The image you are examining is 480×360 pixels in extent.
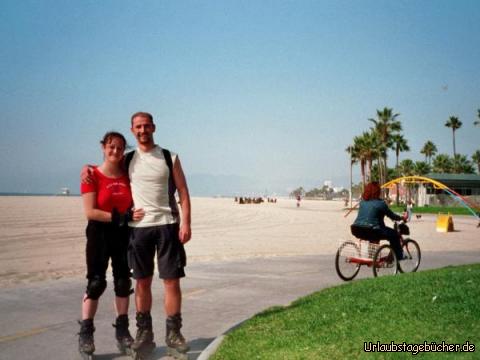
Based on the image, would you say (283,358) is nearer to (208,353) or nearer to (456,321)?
(208,353)

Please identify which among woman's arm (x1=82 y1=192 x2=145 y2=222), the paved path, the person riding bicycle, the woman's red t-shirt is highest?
the woman's red t-shirt

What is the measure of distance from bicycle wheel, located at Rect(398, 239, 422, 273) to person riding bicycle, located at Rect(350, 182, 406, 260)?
1.29 metres

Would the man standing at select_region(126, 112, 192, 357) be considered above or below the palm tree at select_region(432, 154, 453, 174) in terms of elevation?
below

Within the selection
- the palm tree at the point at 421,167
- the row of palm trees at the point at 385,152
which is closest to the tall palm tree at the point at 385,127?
the row of palm trees at the point at 385,152

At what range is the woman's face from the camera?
4.48 metres

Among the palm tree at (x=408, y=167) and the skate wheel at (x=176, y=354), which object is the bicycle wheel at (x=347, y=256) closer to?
the skate wheel at (x=176, y=354)

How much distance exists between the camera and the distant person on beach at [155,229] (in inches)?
169

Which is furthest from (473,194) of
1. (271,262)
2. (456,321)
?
(456,321)

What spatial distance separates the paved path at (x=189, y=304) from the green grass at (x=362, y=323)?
2.02ft

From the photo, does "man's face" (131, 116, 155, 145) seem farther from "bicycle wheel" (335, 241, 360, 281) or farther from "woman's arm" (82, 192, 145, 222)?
"bicycle wheel" (335, 241, 360, 281)

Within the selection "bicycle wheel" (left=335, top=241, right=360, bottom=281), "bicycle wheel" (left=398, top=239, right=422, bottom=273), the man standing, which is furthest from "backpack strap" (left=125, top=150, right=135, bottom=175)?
"bicycle wheel" (left=398, top=239, right=422, bottom=273)

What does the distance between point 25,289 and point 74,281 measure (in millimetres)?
980

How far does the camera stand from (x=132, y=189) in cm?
446

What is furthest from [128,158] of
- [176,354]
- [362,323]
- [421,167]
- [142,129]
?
[421,167]
